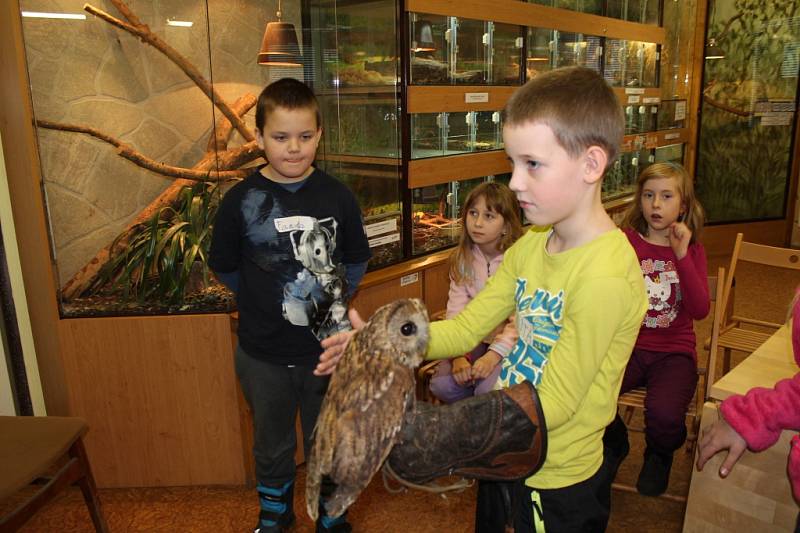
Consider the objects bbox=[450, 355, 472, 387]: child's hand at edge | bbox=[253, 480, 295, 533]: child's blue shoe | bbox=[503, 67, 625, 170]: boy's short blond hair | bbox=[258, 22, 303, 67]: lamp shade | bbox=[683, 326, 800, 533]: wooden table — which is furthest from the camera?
bbox=[258, 22, 303, 67]: lamp shade

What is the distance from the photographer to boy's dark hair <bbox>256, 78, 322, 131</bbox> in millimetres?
1983

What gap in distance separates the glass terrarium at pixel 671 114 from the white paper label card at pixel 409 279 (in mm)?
3925

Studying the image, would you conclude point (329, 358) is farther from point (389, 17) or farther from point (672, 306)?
point (389, 17)

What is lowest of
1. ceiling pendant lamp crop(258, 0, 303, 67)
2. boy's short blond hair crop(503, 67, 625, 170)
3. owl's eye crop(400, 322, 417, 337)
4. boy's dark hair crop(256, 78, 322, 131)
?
owl's eye crop(400, 322, 417, 337)

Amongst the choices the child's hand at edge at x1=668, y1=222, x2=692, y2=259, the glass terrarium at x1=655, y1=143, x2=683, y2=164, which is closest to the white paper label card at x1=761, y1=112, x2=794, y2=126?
the glass terrarium at x1=655, y1=143, x2=683, y2=164

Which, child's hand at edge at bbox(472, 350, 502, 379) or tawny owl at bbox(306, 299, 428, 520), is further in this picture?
child's hand at edge at bbox(472, 350, 502, 379)

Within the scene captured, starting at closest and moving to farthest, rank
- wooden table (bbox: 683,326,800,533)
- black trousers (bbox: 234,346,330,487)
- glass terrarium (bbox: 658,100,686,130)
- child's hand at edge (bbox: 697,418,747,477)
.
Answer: child's hand at edge (bbox: 697,418,747,477) → wooden table (bbox: 683,326,800,533) → black trousers (bbox: 234,346,330,487) → glass terrarium (bbox: 658,100,686,130)

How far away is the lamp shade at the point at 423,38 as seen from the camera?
3.32 metres

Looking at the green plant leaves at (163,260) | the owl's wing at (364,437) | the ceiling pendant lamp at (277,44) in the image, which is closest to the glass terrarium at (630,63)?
the ceiling pendant lamp at (277,44)

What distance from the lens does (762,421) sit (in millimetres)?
1355

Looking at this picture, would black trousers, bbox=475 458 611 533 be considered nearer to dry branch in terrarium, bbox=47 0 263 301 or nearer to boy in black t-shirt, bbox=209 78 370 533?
boy in black t-shirt, bbox=209 78 370 533

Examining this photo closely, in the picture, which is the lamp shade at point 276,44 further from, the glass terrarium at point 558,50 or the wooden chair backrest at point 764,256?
the wooden chair backrest at point 764,256

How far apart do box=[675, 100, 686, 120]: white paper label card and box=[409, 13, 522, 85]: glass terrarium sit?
3007 mm

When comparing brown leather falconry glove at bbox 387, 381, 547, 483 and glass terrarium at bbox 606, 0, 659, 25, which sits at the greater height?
glass terrarium at bbox 606, 0, 659, 25
